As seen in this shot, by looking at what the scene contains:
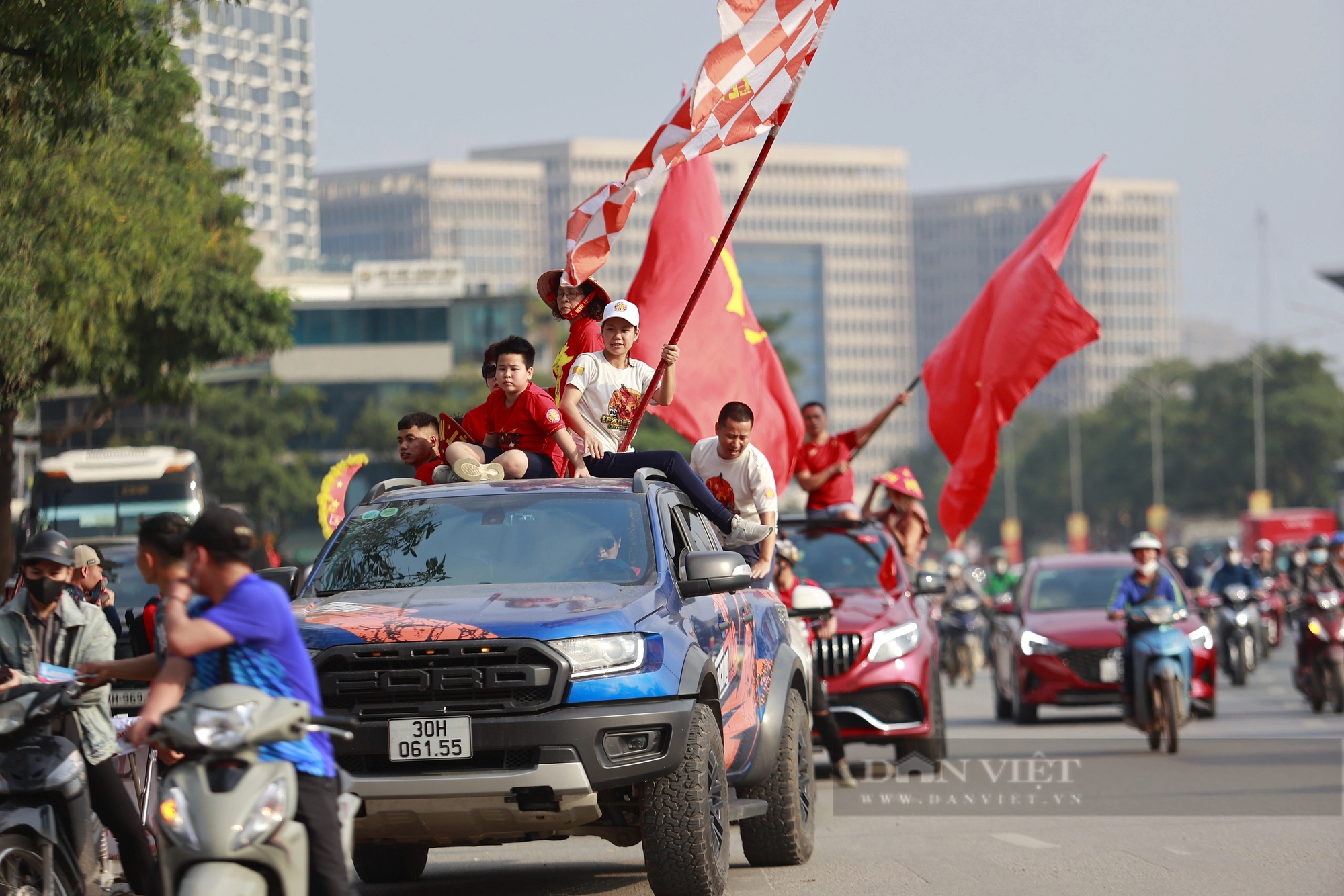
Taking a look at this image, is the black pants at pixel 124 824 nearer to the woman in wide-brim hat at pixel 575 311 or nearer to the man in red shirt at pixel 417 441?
the man in red shirt at pixel 417 441

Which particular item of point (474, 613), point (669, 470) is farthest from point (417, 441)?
point (474, 613)

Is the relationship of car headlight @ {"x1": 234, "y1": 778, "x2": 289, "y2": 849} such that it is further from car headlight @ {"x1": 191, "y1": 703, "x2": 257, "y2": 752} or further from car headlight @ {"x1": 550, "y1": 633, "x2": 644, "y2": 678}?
car headlight @ {"x1": 550, "y1": 633, "x2": 644, "y2": 678}

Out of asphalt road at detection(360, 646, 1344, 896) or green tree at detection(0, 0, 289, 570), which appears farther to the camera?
green tree at detection(0, 0, 289, 570)

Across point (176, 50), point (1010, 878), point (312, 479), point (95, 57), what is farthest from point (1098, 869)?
point (312, 479)

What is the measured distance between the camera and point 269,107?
188 meters

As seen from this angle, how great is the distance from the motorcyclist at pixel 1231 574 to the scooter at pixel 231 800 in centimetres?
2390

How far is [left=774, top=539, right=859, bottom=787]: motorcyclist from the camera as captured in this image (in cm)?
1329

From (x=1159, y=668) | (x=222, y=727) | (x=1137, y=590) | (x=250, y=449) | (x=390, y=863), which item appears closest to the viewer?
(x=222, y=727)

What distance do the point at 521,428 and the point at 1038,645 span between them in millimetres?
10682

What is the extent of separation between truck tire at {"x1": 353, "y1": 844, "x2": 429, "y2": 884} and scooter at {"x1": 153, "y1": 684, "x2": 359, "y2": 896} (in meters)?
4.14

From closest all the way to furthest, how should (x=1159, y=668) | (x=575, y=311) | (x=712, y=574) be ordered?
(x=712, y=574) → (x=575, y=311) → (x=1159, y=668)

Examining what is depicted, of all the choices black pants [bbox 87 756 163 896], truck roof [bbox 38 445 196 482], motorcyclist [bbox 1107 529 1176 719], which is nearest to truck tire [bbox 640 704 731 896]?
black pants [bbox 87 756 163 896]

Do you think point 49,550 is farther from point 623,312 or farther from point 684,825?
point 623,312

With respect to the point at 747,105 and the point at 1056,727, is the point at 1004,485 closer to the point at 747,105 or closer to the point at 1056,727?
the point at 1056,727
